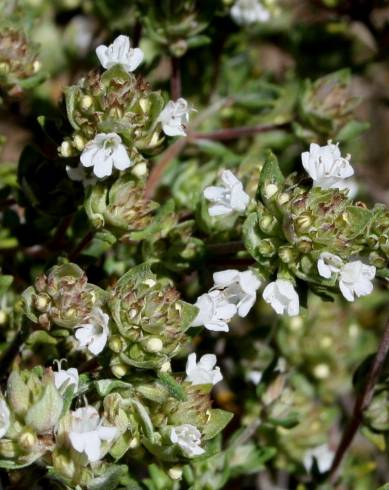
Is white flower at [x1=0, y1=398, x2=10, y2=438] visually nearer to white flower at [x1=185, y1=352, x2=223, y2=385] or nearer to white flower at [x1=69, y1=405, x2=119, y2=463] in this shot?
white flower at [x1=69, y1=405, x2=119, y2=463]

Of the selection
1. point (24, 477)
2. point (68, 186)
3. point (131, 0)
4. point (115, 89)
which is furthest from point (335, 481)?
point (131, 0)

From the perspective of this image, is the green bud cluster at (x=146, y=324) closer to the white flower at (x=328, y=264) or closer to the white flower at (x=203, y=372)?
the white flower at (x=203, y=372)

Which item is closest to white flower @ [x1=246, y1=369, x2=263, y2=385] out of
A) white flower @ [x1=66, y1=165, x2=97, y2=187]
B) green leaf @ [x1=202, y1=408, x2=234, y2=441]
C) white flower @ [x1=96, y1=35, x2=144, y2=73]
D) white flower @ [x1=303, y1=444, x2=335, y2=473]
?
white flower @ [x1=303, y1=444, x2=335, y2=473]

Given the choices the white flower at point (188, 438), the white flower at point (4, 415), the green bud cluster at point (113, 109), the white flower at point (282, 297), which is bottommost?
the white flower at point (188, 438)

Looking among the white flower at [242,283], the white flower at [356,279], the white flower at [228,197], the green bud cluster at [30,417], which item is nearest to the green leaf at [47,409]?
the green bud cluster at [30,417]

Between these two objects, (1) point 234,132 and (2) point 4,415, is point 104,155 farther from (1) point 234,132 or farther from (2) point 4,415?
(1) point 234,132

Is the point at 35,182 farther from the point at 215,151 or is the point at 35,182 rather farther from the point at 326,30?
the point at 326,30
